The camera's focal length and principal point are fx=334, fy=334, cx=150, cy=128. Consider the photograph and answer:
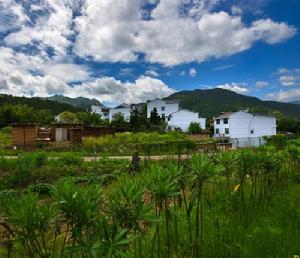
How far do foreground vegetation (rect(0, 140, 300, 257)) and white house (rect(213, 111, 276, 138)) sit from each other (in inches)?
2022

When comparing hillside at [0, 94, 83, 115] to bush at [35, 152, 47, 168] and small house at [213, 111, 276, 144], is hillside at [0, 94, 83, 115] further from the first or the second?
bush at [35, 152, 47, 168]

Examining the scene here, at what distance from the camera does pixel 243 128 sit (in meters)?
54.9

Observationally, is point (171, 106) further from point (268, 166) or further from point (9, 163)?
point (268, 166)

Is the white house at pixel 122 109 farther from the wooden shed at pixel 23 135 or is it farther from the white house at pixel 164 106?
the wooden shed at pixel 23 135

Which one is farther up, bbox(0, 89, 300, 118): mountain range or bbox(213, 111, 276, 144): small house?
bbox(0, 89, 300, 118): mountain range

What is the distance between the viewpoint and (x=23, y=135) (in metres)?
24.0

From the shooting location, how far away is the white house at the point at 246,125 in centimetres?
5481

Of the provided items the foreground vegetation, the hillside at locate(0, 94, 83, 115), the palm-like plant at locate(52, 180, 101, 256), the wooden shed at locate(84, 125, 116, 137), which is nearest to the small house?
the wooden shed at locate(84, 125, 116, 137)

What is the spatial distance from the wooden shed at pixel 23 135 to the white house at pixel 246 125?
36276mm

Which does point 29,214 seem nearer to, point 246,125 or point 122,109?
point 246,125

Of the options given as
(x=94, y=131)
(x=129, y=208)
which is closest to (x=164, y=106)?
(x=94, y=131)

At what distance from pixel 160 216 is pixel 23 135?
79.8ft

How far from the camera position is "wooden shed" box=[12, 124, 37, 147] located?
23859mm

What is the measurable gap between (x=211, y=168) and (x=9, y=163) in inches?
489
